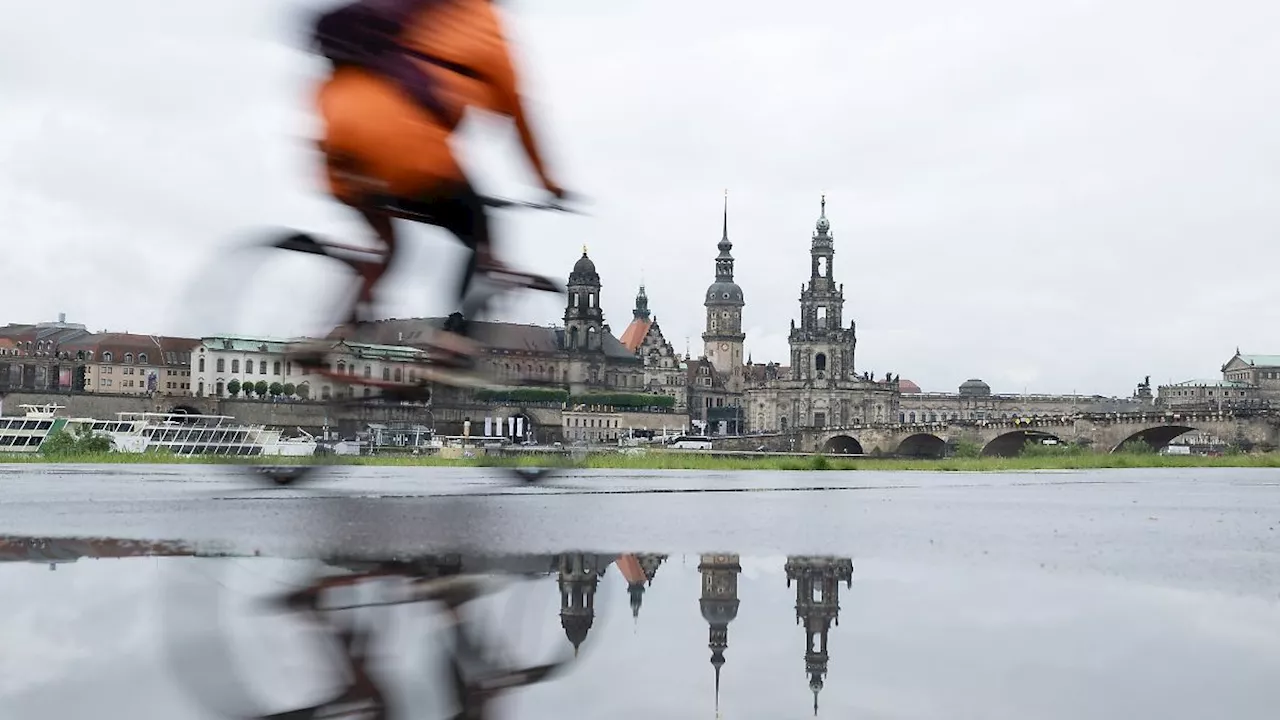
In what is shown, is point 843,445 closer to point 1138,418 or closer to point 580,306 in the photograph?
point 1138,418

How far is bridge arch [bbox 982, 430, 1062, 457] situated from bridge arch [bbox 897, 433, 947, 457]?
16.9 feet

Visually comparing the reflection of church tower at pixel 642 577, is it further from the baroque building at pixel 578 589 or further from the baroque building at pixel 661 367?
the baroque building at pixel 661 367

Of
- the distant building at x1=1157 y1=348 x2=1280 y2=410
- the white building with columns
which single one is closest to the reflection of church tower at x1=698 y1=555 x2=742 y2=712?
the white building with columns

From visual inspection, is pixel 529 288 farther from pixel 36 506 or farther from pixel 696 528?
pixel 36 506

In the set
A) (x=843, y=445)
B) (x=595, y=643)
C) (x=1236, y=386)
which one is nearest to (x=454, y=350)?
(x=595, y=643)

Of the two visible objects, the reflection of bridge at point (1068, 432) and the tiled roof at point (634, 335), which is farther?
the tiled roof at point (634, 335)

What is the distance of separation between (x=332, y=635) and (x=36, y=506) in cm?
482

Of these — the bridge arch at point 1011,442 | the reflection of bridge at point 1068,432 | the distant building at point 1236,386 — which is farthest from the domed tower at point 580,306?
the distant building at point 1236,386

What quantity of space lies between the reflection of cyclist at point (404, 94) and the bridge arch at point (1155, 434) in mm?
65928

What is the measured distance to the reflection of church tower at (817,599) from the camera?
2332 mm

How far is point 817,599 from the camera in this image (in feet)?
10.6

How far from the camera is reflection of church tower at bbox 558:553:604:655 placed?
8.96 ft

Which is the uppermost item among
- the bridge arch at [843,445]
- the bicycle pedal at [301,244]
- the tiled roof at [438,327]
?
the bicycle pedal at [301,244]

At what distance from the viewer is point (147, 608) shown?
290 centimetres
